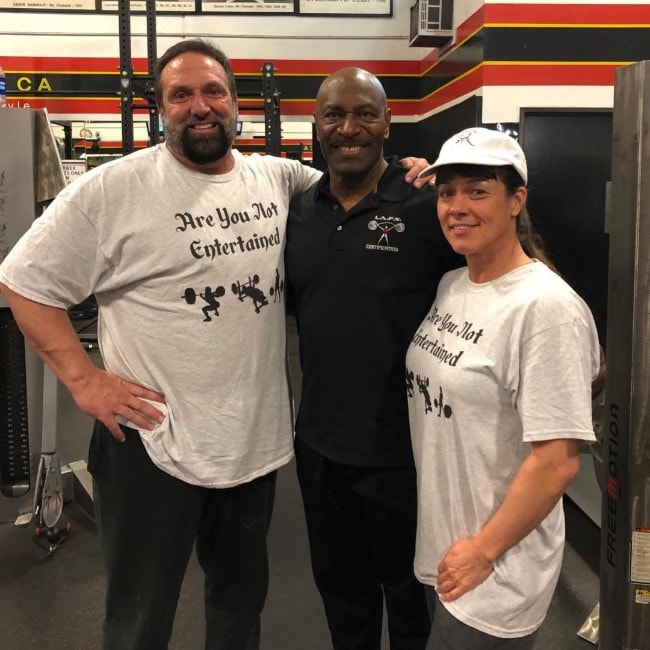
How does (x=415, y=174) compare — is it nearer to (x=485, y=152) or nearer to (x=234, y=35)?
(x=485, y=152)

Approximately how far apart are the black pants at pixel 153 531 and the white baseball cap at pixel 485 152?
92 centimetres

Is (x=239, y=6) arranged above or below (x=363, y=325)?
above

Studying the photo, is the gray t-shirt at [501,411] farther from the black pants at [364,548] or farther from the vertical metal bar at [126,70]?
the vertical metal bar at [126,70]

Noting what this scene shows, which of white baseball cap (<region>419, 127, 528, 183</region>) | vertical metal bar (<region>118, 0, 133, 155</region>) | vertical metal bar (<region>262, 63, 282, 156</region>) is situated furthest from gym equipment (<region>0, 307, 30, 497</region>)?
vertical metal bar (<region>262, 63, 282, 156</region>)

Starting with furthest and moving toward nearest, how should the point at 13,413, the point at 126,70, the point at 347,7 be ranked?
the point at 347,7
the point at 126,70
the point at 13,413

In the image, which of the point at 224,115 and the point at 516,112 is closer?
the point at 224,115

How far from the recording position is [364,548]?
5.24 feet

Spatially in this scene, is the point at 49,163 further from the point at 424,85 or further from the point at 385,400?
the point at 424,85

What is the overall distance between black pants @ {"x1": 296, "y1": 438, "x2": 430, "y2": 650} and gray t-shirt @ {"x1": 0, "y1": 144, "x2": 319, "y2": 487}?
18cm

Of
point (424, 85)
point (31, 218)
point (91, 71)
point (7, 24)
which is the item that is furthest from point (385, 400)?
point (7, 24)

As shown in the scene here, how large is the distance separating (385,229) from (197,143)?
0.48m

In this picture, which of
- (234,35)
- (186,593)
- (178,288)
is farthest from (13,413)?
(234,35)

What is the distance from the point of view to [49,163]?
2.43 meters

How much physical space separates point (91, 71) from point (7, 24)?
0.94m
